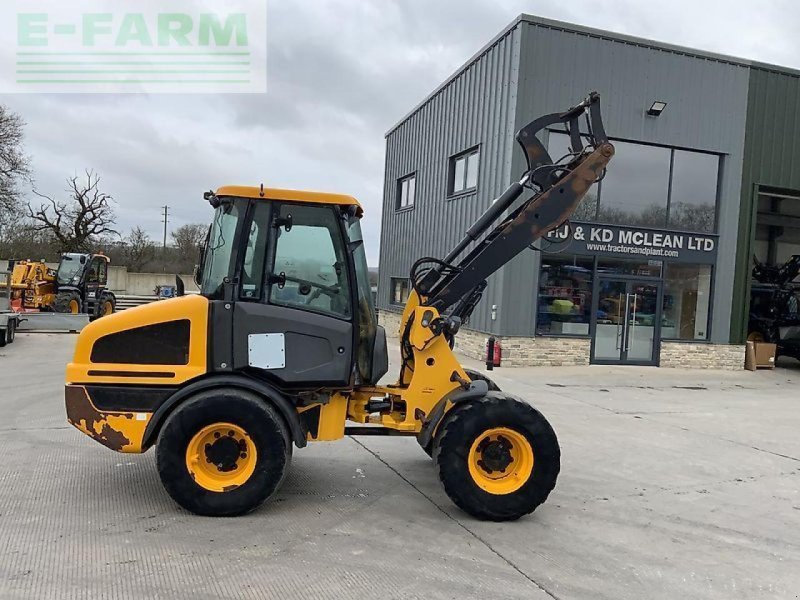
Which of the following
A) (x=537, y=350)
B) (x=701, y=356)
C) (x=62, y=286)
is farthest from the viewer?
(x=62, y=286)

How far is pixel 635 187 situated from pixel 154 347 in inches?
502

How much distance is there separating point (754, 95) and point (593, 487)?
44.1 feet

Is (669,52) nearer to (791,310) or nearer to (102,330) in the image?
(791,310)

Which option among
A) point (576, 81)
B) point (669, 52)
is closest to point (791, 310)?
point (669, 52)

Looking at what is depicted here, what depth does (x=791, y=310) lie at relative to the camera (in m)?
17.3

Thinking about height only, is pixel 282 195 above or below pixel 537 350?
above

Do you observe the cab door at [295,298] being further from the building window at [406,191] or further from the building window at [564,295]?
the building window at [406,191]

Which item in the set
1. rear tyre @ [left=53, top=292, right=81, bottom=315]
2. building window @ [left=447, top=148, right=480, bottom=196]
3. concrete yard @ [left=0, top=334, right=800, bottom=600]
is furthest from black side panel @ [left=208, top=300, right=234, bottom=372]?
rear tyre @ [left=53, top=292, right=81, bottom=315]

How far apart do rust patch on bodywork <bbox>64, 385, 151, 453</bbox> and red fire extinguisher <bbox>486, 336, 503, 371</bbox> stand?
884 cm

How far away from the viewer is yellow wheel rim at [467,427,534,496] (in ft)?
15.5

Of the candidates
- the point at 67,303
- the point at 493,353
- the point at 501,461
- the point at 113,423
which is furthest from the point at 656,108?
the point at 67,303

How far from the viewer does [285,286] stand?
4770 millimetres

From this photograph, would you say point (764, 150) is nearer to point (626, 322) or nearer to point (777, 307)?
point (777, 307)

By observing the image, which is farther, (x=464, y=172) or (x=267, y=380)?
(x=464, y=172)
